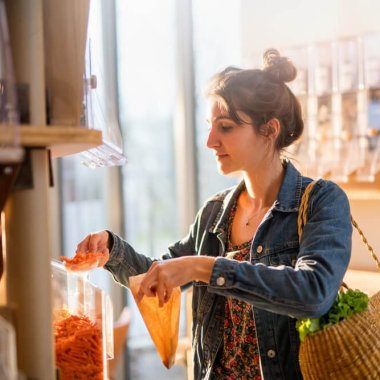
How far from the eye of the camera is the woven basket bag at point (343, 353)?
1369 mm

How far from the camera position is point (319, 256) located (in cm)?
135

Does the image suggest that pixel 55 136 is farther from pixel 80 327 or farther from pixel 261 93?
pixel 261 93

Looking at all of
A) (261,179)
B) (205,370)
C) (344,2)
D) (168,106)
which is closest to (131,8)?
(168,106)

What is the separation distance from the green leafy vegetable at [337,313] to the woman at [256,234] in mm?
54

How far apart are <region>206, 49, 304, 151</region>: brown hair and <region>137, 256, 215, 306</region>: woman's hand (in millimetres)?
520

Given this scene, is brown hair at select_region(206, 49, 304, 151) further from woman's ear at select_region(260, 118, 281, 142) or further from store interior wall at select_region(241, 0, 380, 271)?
store interior wall at select_region(241, 0, 380, 271)

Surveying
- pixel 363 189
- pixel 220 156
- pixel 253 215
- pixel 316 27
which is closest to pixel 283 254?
pixel 253 215

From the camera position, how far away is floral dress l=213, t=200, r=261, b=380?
155 cm

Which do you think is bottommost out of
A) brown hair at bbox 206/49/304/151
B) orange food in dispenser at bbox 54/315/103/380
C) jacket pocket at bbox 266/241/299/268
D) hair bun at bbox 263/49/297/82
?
orange food in dispenser at bbox 54/315/103/380

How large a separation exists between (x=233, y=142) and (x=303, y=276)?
447mm

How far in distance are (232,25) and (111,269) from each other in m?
A: 2.06

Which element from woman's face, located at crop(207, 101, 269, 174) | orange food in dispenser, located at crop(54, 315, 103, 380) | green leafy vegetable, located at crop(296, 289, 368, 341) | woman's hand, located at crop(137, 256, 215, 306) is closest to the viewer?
orange food in dispenser, located at crop(54, 315, 103, 380)

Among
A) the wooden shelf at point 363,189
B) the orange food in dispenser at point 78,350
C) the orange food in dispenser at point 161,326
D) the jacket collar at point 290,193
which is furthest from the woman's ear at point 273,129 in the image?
the wooden shelf at point 363,189

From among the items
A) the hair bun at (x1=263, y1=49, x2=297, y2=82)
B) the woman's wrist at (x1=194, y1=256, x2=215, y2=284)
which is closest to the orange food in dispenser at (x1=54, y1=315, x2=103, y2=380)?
the woman's wrist at (x1=194, y1=256, x2=215, y2=284)
